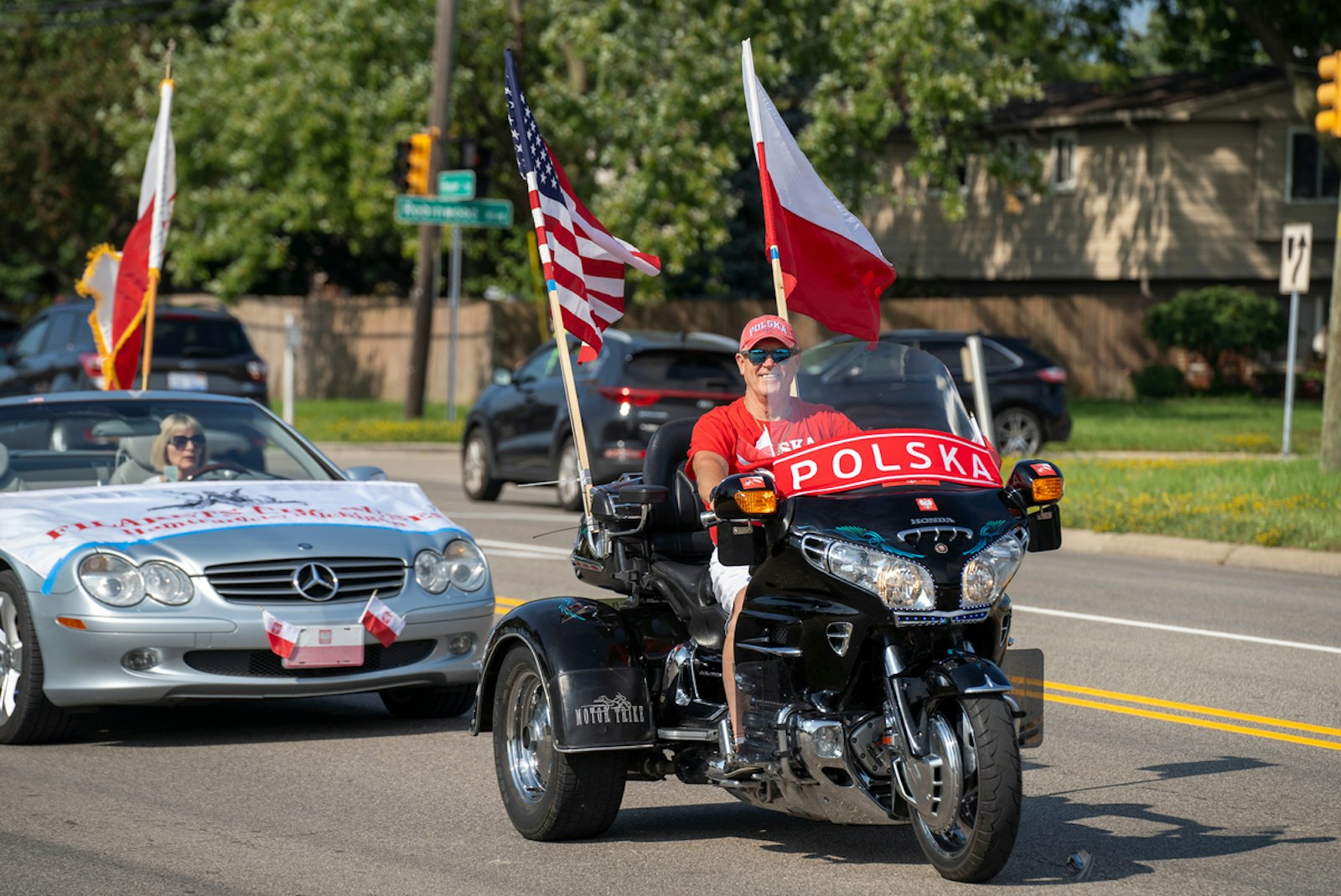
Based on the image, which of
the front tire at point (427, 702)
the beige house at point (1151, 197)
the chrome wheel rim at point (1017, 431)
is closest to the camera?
the front tire at point (427, 702)

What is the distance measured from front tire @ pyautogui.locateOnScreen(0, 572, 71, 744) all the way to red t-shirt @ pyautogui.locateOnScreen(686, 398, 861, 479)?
304 cm

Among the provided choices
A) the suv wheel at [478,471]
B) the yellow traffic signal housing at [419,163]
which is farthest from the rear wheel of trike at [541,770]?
the yellow traffic signal housing at [419,163]

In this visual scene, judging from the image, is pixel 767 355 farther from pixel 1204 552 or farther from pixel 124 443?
pixel 1204 552

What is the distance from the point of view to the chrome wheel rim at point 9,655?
26.1 ft

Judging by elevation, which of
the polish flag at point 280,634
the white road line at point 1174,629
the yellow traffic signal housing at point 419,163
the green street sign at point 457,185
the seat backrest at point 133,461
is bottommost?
the white road line at point 1174,629

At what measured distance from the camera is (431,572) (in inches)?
328

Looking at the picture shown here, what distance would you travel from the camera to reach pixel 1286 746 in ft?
26.3

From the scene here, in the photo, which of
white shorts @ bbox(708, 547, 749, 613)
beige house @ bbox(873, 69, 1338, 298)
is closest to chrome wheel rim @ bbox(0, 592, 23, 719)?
white shorts @ bbox(708, 547, 749, 613)

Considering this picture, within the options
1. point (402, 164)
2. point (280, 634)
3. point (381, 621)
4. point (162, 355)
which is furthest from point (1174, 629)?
point (402, 164)

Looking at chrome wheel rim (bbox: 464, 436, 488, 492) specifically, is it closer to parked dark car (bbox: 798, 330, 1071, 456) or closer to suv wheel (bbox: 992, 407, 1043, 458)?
parked dark car (bbox: 798, 330, 1071, 456)

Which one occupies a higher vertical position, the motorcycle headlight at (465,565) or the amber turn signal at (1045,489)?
the amber turn signal at (1045,489)

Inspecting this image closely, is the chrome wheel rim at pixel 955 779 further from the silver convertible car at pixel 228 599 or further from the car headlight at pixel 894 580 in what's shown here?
the silver convertible car at pixel 228 599

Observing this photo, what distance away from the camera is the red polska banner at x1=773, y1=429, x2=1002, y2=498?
554 cm

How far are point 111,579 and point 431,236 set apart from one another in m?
23.2
